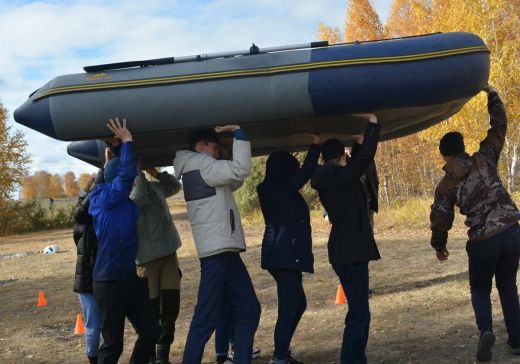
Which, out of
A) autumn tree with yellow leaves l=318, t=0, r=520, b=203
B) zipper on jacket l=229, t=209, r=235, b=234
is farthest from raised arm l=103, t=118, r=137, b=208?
autumn tree with yellow leaves l=318, t=0, r=520, b=203

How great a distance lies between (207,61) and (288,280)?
1844 millimetres

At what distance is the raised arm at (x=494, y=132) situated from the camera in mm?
4457

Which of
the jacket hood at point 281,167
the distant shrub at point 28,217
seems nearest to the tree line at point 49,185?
the distant shrub at point 28,217

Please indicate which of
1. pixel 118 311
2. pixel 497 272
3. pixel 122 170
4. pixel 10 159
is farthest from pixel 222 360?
pixel 10 159

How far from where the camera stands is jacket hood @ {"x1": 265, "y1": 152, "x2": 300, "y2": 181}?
4527mm

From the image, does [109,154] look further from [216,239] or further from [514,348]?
[514,348]

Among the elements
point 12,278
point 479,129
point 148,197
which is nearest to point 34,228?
point 12,278

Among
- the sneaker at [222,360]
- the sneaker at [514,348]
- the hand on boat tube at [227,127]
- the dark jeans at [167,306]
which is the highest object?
the hand on boat tube at [227,127]

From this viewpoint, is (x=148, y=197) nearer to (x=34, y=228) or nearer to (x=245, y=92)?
(x=245, y=92)

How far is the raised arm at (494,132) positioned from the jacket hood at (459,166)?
0.63 feet

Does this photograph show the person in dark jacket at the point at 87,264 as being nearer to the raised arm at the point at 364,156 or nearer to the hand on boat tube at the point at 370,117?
the raised arm at the point at 364,156

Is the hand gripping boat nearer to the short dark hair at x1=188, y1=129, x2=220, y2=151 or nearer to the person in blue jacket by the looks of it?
the short dark hair at x1=188, y1=129, x2=220, y2=151

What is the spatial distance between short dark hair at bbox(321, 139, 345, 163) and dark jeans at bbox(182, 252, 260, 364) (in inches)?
41.8

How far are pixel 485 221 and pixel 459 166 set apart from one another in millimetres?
466
